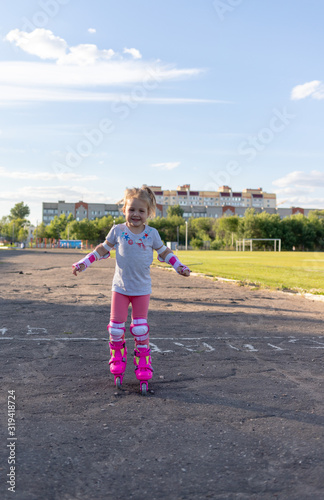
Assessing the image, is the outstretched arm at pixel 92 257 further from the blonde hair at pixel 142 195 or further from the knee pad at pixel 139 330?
the knee pad at pixel 139 330

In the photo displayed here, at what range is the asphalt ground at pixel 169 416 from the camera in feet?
9.25

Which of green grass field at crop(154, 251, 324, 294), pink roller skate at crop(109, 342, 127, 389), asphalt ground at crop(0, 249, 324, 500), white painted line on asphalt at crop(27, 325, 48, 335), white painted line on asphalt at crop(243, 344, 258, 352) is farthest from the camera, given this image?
green grass field at crop(154, 251, 324, 294)

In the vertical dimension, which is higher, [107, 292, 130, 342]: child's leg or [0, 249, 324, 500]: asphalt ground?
[107, 292, 130, 342]: child's leg

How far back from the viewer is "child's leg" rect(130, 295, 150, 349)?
191 inches

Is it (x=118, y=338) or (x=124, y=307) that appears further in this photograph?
(x=124, y=307)

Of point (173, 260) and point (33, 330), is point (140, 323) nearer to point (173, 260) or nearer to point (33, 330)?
point (173, 260)

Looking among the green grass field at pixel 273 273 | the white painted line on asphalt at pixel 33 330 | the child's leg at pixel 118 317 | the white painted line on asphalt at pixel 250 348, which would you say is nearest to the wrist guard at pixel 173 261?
the child's leg at pixel 118 317

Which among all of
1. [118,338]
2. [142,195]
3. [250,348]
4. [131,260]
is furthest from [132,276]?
[250,348]

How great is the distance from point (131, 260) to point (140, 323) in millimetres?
621

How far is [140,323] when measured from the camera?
493cm

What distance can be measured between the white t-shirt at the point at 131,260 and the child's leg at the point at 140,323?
91 mm

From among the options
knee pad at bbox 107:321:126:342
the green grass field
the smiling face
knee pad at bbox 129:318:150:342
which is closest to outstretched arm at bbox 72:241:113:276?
the smiling face

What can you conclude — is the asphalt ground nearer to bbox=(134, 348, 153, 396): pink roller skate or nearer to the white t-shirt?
bbox=(134, 348, 153, 396): pink roller skate

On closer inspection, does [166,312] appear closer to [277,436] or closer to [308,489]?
[277,436]
